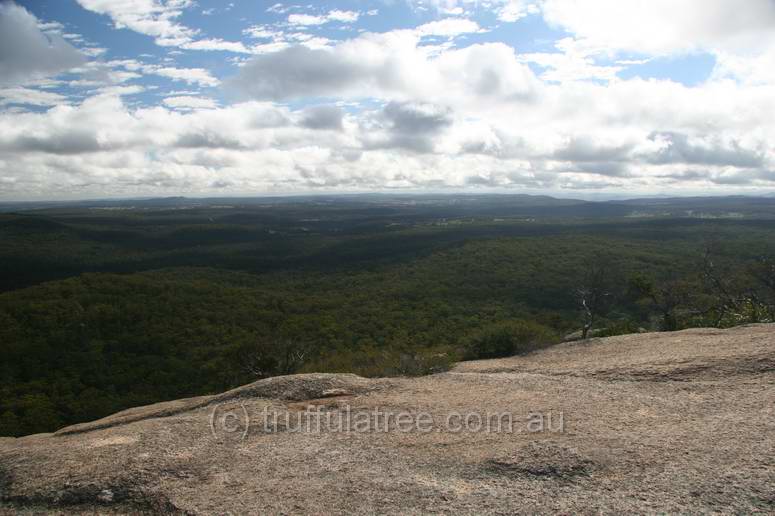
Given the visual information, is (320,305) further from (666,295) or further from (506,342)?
(506,342)

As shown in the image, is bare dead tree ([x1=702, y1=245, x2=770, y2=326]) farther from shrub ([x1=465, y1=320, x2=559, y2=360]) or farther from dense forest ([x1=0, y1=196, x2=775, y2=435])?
shrub ([x1=465, y1=320, x2=559, y2=360])

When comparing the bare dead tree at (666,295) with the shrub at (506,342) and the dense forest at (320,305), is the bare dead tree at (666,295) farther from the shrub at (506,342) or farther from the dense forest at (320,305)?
the shrub at (506,342)

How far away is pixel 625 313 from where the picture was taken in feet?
185

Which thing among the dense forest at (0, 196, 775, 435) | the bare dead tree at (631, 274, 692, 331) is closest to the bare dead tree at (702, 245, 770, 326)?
the dense forest at (0, 196, 775, 435)

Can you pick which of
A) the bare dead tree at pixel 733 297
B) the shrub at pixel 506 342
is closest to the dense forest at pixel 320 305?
the shrub at pixel 506 342

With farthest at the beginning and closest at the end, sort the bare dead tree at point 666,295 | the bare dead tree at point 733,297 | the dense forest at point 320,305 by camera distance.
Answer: the dense forest at point 320,305 → the bare dead tree at point 666,295 → the bare dead tree at point 733,297

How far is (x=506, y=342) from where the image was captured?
758 inches

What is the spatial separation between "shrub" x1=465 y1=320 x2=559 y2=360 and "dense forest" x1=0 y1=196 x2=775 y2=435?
8 cm

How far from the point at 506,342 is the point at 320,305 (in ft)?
160

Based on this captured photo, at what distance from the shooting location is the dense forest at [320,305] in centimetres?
2753

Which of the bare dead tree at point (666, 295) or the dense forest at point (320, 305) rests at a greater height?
the bare dead tree at point (666, 295)

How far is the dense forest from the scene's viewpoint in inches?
1084

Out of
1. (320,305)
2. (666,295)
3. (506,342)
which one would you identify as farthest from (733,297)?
(320,305)

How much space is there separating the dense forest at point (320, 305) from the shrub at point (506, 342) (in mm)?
81
